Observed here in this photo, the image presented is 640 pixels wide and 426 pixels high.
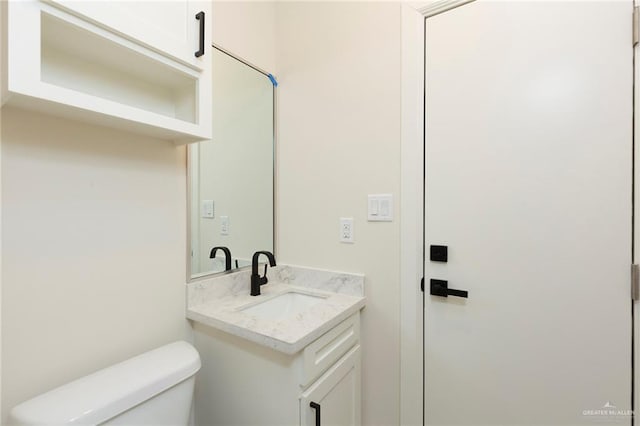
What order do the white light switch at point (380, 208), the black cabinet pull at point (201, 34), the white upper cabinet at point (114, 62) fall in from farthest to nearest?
the white light switch at point (380, 208) < the black cabinet pull at point (201, 34) < the white upper cabinet at point (114, 62)

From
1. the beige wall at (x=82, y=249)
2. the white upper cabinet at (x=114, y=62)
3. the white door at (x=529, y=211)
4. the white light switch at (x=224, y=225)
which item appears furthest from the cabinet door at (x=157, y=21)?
the white door at (x=529, y=211)

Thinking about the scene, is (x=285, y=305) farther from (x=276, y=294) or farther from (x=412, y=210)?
(x=412, y=210)

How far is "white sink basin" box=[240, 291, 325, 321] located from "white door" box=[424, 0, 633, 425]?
0.56 metres

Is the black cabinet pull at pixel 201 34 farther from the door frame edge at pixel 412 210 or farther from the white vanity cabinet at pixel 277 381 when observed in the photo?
the white vanity cabinet at pixel 277 381

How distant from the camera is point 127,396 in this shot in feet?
2.55

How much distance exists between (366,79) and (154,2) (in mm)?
852

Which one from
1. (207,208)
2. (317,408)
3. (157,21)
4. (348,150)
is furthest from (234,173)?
(317,408)

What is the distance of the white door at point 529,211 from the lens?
0.93 m

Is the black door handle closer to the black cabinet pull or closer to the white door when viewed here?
the white door

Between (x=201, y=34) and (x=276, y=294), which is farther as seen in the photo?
(x=276, y=294)

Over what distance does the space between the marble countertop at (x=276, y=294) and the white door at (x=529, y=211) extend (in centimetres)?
39

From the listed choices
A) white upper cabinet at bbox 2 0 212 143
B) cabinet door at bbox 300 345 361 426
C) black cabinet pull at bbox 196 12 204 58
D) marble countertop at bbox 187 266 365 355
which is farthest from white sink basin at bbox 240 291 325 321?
black cabinet pull at bbox 196 12 204 58

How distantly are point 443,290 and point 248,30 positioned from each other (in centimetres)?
155

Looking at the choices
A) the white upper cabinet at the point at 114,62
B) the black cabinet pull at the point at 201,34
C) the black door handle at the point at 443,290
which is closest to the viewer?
the white upper cabinet at the point at 114,62
